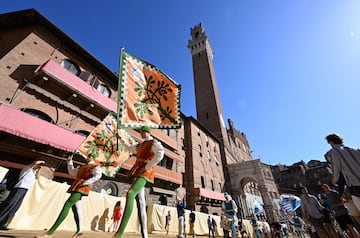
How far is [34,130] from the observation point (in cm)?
804

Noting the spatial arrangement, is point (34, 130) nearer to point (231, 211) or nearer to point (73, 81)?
point (73, 81)

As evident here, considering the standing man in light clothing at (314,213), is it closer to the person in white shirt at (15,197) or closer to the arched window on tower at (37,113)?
the person in white shirt at (15,197)

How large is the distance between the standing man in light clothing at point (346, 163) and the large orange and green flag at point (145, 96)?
2.89 metres

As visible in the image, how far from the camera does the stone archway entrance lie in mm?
24203

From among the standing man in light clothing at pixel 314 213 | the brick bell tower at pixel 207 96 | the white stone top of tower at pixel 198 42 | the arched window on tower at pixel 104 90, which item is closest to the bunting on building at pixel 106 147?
the standing man in light clothing at pixel 314 213

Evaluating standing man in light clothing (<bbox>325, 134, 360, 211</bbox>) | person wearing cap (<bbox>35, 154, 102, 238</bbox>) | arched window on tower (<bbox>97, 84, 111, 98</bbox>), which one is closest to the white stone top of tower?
arched window on tower (<bbox>97, 84, 111, 98</bbox>)

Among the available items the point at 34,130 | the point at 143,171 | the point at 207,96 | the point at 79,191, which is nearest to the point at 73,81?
the point at 34,130

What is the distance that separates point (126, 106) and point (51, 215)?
6.39 meters

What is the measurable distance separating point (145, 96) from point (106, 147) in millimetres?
2774

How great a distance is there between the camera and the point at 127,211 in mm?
2398

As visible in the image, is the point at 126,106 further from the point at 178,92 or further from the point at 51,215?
the point at 51,215

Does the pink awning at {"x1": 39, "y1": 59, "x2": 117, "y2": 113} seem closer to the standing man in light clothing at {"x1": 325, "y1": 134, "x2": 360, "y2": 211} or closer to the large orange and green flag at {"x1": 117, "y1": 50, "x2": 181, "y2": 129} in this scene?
the large orange and green flag at {"x1": 117, "y1": 50, "x2": 181, "y2": 129}

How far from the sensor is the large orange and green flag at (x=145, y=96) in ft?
10.8

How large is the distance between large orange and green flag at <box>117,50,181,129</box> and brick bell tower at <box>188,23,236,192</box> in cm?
2659
